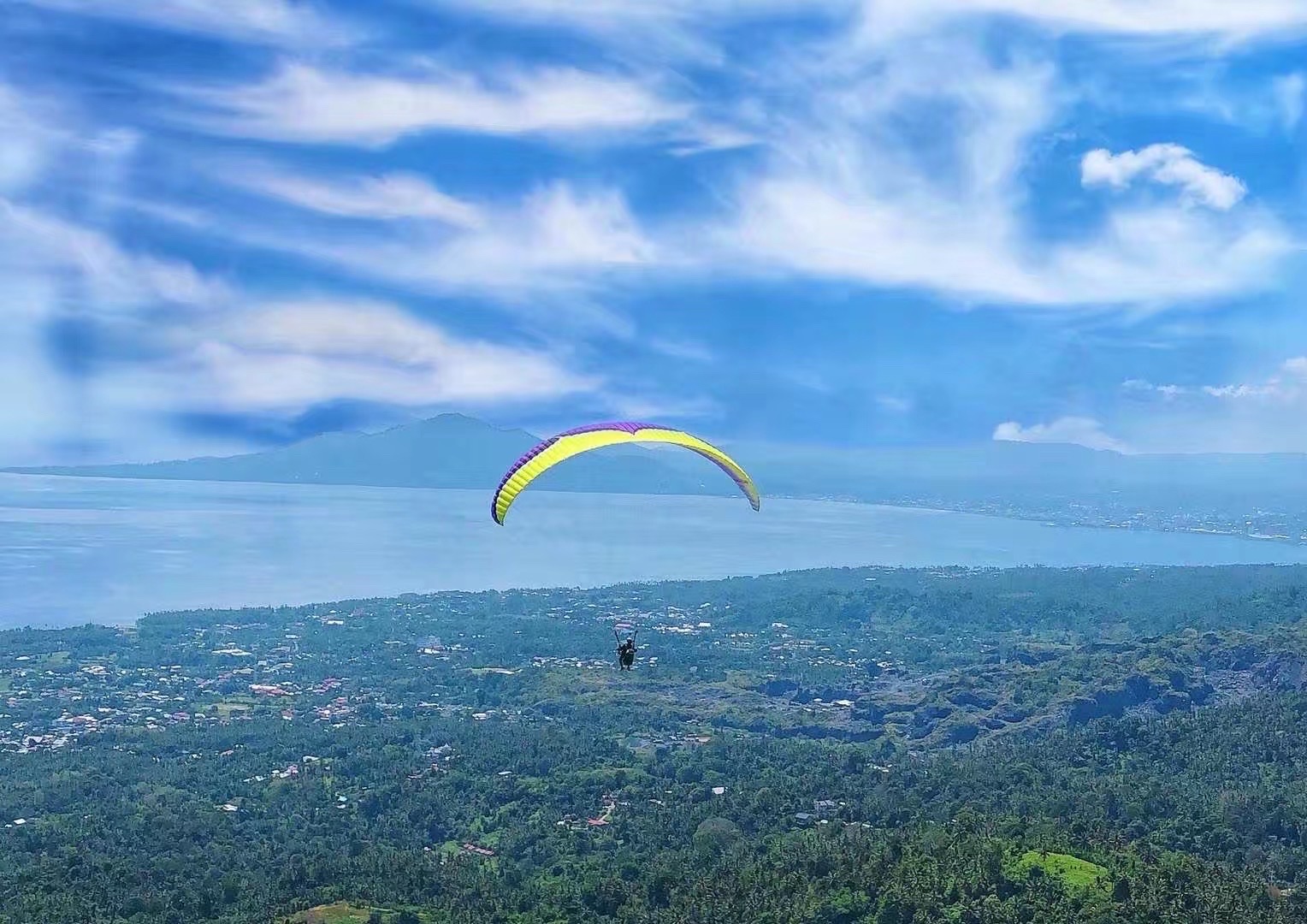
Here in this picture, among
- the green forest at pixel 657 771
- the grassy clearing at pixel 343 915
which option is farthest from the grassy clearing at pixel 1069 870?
the grassy clearing at pixel 343 915

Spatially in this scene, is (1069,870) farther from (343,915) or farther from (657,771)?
(657,771)

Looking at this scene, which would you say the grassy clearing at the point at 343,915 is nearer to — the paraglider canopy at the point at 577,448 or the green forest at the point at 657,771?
the green forest at the point at 657,771

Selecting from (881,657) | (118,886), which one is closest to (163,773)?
(118,886)

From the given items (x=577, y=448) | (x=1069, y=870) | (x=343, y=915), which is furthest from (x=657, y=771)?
(x=577, y=448)

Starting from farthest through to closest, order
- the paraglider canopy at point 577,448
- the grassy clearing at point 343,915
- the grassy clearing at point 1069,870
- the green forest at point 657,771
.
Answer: the green forest at point 657,771, the grassy clearing at point 343,915, the grassy clearing at point 1069,870, the paraglider canopy at point 577,448

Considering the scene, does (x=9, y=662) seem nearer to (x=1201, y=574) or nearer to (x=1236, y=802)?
(x=1236, y=802)

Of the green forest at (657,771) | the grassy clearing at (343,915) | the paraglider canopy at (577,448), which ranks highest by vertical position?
the paraglider canopy at (577,448)
